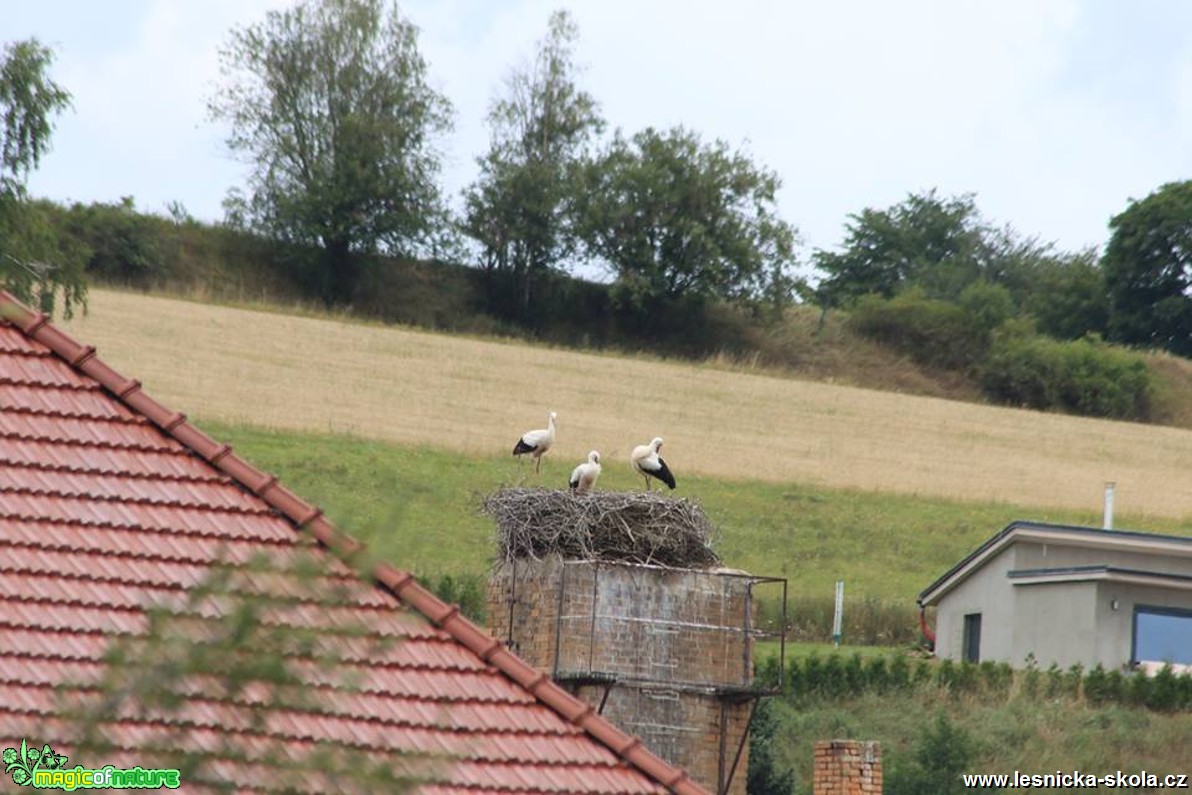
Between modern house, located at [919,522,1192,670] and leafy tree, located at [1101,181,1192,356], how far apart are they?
6754 centimetres

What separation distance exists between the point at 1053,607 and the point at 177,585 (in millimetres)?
29626

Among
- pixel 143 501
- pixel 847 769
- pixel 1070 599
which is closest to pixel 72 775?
pixel 143 501

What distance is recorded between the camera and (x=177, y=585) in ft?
25.2

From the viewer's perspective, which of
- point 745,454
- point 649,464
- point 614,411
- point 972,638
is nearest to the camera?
point 649,464

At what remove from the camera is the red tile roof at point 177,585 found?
7.37 m

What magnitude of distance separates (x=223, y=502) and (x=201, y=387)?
49.0 meters

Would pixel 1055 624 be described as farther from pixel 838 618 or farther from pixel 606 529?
pixel 606 529

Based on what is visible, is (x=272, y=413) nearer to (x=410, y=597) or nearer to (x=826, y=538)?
(x=826, y=538)

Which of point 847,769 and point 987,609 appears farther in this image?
point 987,609

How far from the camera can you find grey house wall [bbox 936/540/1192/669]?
34781mm

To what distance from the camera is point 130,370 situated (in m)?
56.0

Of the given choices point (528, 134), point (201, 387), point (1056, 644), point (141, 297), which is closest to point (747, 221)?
point (528, 134)

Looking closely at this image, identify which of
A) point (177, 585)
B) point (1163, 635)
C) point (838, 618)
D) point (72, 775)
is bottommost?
point (838, 618)

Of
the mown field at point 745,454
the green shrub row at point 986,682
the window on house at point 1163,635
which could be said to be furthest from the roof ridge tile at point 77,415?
the window on house at point 1163,635
